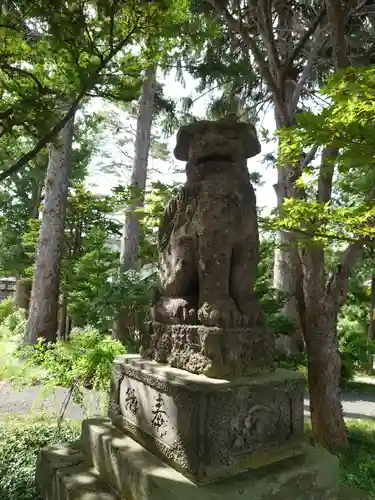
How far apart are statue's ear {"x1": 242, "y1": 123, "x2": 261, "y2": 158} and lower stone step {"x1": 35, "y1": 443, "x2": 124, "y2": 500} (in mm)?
2694

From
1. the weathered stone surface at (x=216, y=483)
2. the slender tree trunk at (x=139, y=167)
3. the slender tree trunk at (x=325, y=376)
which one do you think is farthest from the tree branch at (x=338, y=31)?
the slender tree trunk at (x=139, y=167)

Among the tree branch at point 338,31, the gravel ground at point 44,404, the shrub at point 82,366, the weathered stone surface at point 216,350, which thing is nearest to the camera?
the weathered stone surface at point 216,350

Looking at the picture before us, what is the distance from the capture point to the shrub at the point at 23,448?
3.06 metres

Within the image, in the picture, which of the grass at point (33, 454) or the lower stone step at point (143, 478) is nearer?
the lower stone step at point (143, 478)

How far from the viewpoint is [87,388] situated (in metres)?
5.40

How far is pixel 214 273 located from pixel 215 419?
0.94 meters

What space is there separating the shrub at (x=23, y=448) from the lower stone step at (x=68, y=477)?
190 mm

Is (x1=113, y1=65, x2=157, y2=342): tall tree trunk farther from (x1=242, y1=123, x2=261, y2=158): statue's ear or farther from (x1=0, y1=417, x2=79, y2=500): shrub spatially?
(x1=242, y1=123, x2=261, y2=158): statue's ear

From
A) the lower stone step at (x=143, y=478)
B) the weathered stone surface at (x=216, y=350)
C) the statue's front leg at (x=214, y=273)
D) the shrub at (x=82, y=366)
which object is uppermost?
the statue's front leg at (x=214, y=273)

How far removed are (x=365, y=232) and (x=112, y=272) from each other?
5140 mm

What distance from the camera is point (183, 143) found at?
296 cm

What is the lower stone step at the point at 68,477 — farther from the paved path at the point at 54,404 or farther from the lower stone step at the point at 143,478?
the paved path at the point at 54,404

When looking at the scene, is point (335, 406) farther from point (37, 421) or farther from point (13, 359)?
point (13, 359)

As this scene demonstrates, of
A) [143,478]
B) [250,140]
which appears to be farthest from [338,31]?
[143,478]
